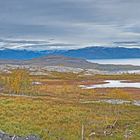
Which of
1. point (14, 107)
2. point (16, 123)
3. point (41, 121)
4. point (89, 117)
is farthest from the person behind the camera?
point (14, 107)

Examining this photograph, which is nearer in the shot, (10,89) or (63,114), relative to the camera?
(63,114)

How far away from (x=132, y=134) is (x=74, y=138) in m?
7.62

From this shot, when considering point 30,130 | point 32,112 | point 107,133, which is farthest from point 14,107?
point 107,133

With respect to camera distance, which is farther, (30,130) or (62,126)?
(62,126)

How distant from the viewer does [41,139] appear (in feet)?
131

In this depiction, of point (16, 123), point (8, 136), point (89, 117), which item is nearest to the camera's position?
point (8, 136)

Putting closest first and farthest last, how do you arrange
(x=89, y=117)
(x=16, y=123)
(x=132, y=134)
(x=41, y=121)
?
(x=132, y=134)
(x=16, y=123)
(x=41, y=121)
(x=89, y=117)

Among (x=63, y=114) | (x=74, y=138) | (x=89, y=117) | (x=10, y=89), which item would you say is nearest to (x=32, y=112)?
(x=63, y=114)

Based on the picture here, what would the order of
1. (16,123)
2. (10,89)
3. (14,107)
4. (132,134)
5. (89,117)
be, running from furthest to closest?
(10,89)
(14,107)
(89,117)
(16,123)
(132,134)

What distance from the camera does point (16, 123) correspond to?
47031 mm

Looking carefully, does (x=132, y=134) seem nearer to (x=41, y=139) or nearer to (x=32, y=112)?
(x=41, y=139)

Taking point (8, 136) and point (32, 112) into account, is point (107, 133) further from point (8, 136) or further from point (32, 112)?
point (32, 112)

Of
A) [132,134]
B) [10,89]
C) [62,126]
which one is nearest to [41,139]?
[62,126]

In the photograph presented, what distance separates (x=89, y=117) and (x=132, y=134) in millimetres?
12672
